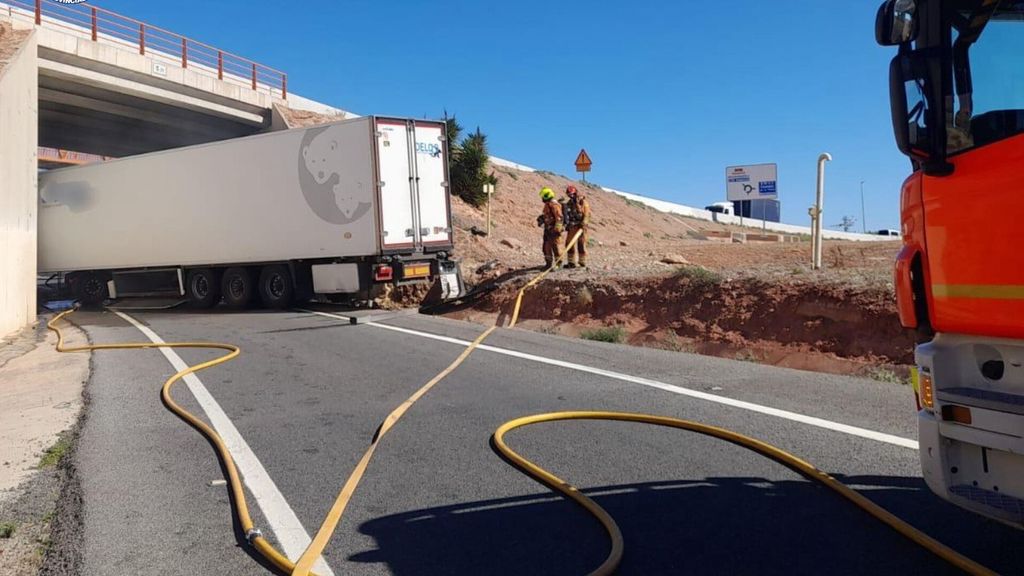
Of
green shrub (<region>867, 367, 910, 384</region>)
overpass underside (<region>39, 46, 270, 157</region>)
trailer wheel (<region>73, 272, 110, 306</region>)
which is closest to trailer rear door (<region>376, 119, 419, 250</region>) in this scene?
green shrub (<region>867, 367, 910, 384</region>)

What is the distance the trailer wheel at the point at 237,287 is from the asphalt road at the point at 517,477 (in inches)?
394

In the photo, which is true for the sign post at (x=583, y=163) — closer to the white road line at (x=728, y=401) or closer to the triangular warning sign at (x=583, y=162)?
the triangular warning sign at (x=583, y=162)

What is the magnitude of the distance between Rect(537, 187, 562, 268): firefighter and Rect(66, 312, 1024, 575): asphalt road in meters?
7.59

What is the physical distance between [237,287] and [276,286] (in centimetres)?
143

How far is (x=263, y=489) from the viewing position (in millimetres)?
4680

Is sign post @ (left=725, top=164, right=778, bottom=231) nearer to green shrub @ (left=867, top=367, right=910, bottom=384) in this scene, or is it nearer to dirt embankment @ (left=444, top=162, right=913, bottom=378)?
dirt embankment @ (left=444, top=162, right=913, bottom=378)

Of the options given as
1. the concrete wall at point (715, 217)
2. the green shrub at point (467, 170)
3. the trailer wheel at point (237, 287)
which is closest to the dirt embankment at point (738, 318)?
the trailer wheel at point (237, 287)

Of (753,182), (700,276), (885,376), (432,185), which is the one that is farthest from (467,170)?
(885,376)

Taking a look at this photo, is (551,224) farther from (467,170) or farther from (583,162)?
(467,170)

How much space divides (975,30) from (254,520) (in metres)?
4.22

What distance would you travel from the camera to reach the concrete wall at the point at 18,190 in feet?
48.1

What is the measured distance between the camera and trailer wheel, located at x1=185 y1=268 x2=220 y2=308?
19.4 meters

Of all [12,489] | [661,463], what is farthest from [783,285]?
[12,489]

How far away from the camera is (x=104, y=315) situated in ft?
62.0
